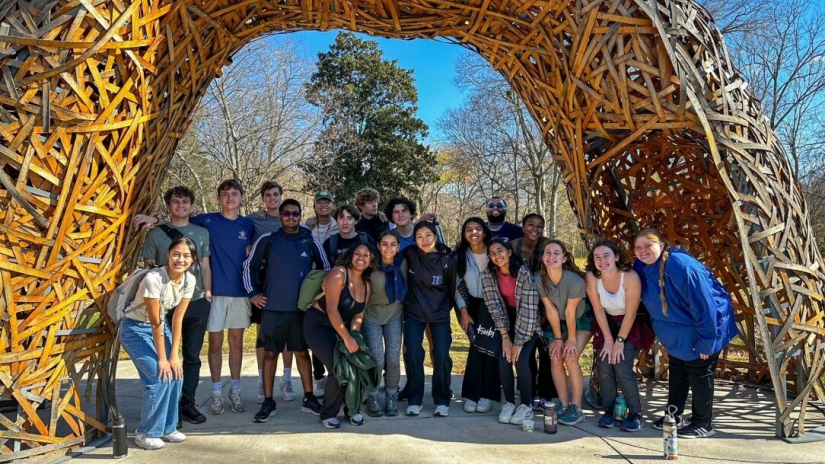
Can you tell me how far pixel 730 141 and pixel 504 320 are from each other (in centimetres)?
232

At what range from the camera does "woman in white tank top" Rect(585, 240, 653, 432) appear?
4.63 metres

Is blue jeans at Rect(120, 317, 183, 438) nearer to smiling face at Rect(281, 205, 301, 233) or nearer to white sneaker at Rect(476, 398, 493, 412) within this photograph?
smiling face at Rect(281, 205, 301, 233)

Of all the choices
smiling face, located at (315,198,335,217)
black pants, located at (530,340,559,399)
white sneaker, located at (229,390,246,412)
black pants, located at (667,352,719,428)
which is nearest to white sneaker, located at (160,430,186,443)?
white sneaker, located at (229,390,246,412)

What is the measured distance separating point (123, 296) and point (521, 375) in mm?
3349

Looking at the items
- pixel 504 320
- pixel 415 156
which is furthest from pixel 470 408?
pixel 415 156

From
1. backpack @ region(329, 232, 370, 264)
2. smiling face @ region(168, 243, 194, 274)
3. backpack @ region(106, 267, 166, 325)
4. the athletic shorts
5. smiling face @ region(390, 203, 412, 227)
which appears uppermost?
smiling face @ region(390, 203, 412, 227)

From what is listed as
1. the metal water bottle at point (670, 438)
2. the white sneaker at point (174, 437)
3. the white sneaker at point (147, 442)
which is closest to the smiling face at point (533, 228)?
the metal water bottle at point (670, 438)

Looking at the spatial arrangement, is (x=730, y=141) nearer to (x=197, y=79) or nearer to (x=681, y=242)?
(x=681, y=242)

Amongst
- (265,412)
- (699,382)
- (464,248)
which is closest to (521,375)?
(464,248)

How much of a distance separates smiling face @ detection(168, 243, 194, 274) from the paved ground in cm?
135

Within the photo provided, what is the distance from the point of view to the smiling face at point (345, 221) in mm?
5246

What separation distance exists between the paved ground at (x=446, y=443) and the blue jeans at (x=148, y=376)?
182 mm

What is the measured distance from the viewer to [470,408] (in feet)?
16.8

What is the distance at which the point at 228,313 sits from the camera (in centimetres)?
497
